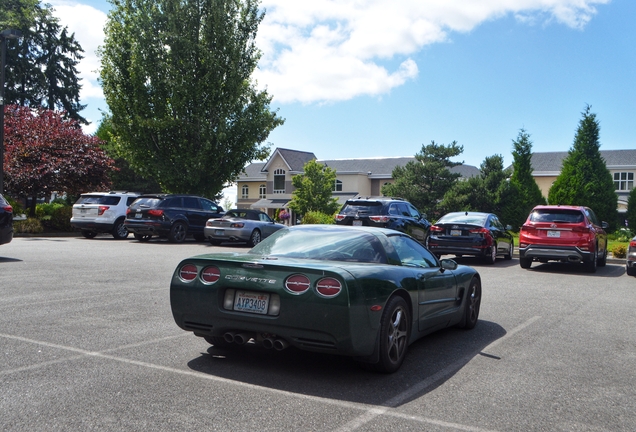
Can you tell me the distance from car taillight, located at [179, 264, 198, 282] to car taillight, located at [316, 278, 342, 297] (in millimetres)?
1262

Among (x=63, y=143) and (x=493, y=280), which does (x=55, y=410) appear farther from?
(x=63, y=143)

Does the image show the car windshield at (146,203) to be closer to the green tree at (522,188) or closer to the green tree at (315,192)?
the green tree at (522,188)

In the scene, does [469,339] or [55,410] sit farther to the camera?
[469,339]

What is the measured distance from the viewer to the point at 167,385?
194 inches

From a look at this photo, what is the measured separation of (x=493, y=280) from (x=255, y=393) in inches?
369

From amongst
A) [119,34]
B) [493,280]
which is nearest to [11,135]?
[119,34]

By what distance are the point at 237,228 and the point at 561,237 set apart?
10.7 meters

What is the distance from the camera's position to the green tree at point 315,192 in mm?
54719

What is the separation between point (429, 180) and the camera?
157ft

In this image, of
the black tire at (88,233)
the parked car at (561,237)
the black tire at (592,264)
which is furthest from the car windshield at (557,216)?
the black tire at (88,233)

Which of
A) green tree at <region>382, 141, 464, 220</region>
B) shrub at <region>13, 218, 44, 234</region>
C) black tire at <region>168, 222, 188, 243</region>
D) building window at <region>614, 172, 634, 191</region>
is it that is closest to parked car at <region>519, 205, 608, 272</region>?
black tire at <region>168, 222, 188, 243</region>

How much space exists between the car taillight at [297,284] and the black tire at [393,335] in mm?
730

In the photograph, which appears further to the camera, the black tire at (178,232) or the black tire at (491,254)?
the black tire at (178,232)

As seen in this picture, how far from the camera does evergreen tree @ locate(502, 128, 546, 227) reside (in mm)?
40906
